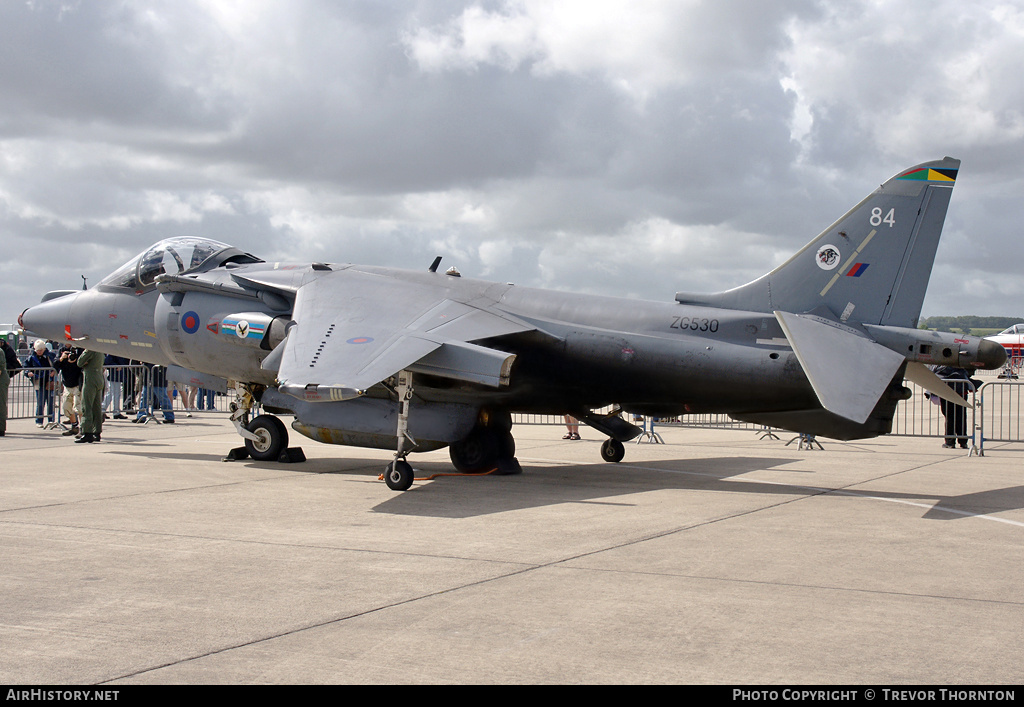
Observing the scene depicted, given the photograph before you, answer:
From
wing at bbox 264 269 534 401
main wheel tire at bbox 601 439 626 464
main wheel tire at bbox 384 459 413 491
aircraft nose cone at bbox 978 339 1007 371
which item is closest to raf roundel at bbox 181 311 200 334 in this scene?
wing at bbox 264 269 534 401

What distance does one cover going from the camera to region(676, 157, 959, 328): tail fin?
1059 cm

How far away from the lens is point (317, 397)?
30.9ft

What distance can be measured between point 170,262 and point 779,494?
10119mm

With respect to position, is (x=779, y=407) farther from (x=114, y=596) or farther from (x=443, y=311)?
(x=114, y=596)

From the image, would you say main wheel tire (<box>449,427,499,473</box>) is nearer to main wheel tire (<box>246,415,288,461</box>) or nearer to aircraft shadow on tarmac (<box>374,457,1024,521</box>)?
aircraft shadow on tarmac (<box>374,457,1024,521</box>)

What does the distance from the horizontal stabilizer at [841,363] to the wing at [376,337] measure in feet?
10.9

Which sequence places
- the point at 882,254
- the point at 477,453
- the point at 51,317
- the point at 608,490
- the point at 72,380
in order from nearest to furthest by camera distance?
the point at 882,254 < the point at 608,490 < the point at 477,453 < the point at 51,317 < the point at 72,380

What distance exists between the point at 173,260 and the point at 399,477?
643 centimetres

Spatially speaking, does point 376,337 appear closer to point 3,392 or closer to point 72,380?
point 72,380

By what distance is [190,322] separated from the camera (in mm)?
13656

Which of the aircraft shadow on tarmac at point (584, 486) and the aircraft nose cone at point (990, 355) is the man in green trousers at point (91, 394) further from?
the aircraft nose cone at point (990, 355)

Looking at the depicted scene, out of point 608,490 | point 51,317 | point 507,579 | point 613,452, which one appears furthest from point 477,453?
point 51,317

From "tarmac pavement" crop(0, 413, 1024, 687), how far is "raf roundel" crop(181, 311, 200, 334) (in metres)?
2.35

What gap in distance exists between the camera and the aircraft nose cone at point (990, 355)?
9.96m
